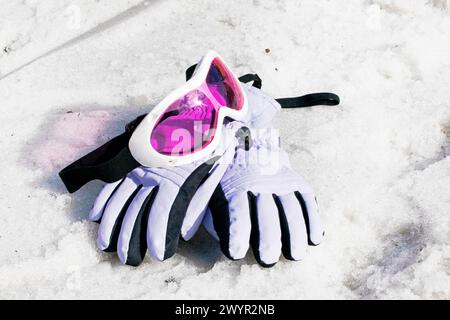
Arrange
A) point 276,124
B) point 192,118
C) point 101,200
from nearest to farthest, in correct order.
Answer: point 101,200, point 192,118, point 276,124

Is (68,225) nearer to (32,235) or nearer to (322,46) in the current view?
(32,235)

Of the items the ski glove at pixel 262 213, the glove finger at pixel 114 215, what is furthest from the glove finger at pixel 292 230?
the glove finger at pixel 114 215

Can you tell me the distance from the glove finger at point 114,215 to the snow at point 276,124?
0.06 metres

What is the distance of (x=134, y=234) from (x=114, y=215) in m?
0.09

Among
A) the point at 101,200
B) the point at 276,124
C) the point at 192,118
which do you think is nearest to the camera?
the point at 101,200

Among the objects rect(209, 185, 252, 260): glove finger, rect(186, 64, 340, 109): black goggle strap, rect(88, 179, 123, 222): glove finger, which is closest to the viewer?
rect(209, 185, 252, 260): glove finger

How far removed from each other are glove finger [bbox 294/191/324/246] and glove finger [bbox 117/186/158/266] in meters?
0.41

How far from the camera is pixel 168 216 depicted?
1.55m

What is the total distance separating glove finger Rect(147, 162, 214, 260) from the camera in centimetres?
154

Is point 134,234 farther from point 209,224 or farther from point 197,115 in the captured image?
point 197,115

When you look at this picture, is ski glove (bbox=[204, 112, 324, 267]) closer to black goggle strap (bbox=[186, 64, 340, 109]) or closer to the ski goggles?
the ski goggles

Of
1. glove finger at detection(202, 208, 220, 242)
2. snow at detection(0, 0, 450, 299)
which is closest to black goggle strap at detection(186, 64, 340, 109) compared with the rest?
snow at detection(0, 0, 450, 299)

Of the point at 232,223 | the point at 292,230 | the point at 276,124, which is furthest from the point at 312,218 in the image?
the point at 276,124
